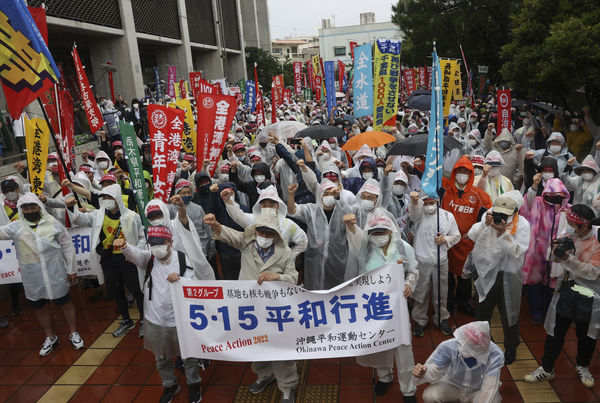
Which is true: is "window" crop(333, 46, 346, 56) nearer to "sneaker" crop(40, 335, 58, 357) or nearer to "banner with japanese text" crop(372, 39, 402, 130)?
"banner with japanese text" crop(372, 39, 402, 130)

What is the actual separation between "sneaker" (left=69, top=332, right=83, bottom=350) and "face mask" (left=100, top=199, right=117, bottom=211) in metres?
1.52

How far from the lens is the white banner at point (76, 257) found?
545cm

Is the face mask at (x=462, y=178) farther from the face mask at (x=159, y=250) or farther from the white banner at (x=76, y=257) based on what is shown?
the white banner at (x=76, y=257)

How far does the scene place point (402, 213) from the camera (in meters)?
5.59

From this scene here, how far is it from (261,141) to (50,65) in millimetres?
4399

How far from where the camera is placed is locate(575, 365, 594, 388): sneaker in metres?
3.94

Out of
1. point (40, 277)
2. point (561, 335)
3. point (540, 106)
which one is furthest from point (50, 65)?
point (540, 106)

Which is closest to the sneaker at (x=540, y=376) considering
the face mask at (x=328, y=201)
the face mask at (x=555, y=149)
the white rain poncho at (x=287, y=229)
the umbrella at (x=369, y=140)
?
the white rain poncho at (x=287, y=229)

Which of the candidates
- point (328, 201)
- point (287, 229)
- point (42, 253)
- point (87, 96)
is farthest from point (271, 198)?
point (87, 96)

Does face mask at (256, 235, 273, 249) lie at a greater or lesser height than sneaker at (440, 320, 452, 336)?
greater

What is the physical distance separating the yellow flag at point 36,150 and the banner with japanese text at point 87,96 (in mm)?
2257

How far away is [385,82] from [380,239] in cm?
510

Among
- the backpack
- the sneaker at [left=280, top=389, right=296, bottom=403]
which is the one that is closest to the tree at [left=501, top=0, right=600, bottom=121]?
the sneaker at [left=280, top=389, right=296, bottom=403]

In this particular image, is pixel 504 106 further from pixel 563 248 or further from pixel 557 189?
pixel 563 248
